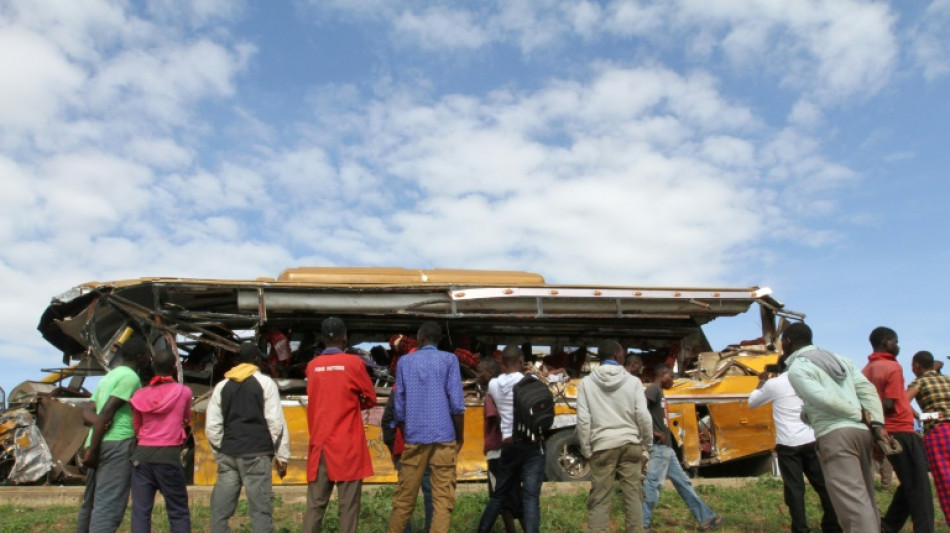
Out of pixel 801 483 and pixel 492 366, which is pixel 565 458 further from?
pixel 801 483

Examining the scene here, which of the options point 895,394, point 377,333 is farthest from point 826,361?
point 377,333

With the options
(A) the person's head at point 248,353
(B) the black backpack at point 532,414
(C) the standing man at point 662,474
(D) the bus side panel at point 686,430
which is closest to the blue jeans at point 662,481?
(C) the standing man at point 662,474

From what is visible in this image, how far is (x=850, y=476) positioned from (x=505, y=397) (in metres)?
2.63

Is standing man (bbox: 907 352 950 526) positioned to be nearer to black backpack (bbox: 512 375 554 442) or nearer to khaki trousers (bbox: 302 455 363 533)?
black backpack (bbox: 512 375 554 442)

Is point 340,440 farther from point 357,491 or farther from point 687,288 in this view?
point 687,288

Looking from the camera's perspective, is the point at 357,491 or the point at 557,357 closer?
the point at 357,491

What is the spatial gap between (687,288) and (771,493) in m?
3.11

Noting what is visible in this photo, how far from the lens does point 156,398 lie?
19.2 feet

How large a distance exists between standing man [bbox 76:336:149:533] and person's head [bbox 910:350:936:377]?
6.64 m

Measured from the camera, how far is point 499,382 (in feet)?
22.0

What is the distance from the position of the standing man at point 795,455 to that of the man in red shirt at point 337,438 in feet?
11.4

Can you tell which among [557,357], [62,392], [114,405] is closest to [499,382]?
[114,405]

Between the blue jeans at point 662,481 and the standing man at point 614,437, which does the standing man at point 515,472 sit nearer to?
the standing man at point 614,437

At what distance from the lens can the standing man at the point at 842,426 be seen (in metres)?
5.39
